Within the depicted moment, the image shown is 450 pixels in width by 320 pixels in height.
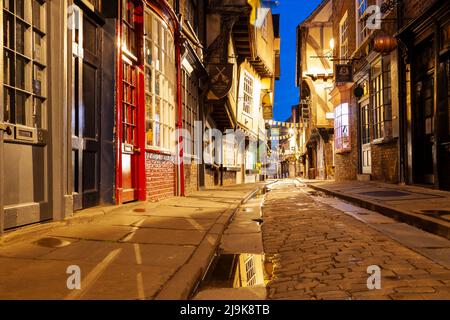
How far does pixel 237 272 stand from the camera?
3.77 m

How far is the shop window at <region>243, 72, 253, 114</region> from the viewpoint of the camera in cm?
2291

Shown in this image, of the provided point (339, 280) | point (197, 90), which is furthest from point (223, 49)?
point (339, 280)

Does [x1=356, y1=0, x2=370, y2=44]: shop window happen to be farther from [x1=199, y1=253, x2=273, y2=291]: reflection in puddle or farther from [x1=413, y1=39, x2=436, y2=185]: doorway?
[x1=199, y1=253, x2=273, y2=291]: reflection in puddle

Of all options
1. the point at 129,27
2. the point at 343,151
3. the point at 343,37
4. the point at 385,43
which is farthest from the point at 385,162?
the point at 129,27

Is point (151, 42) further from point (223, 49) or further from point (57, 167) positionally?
point (223, 49)

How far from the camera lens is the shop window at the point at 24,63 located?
439 centimetres

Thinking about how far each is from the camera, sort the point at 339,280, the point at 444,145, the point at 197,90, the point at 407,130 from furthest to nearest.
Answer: the point at 197,90 → the point at 407,130 → the point at 444,145 → the point at 339,280

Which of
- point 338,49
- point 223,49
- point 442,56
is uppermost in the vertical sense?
point 338,49

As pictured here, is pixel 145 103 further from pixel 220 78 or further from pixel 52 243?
pixel 220 78

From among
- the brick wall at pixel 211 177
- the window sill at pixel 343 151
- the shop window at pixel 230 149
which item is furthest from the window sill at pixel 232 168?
the window sill at pixel 343 151

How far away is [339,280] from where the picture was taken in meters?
3.34

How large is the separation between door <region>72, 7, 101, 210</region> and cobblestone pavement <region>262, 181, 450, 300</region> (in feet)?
9.63

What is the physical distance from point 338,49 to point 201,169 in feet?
36.6

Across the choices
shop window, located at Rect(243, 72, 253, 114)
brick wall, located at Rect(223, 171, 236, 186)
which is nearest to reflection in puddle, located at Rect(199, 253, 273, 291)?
brick wall, located at Rect(223, 171, 236, 186)
